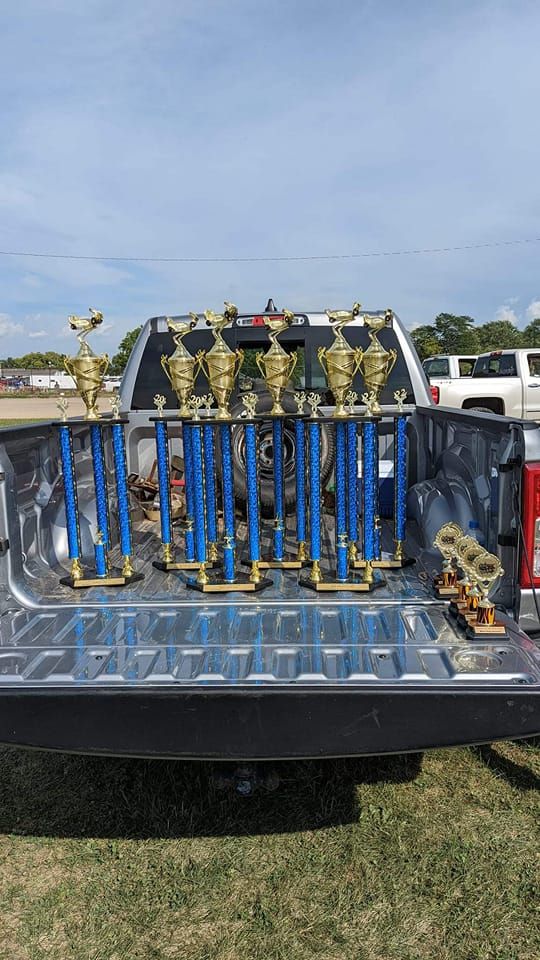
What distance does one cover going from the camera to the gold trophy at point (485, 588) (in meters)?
2.37

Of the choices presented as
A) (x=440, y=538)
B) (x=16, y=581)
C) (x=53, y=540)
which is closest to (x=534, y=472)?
(x=440, y=538)

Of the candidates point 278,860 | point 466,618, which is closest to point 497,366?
point 466,618

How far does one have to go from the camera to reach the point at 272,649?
7.64 ft

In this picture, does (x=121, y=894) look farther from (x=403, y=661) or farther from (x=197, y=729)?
(x=403, y=661)

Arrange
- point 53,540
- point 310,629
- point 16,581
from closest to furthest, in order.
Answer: point 310,629 < point 16,581 < point 53,540

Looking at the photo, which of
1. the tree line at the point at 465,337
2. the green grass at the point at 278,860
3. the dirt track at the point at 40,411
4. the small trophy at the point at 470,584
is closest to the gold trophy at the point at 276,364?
the small trophy at the point at 470,584

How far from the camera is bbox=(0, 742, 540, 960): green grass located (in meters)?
2.24

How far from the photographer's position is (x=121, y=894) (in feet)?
8.02

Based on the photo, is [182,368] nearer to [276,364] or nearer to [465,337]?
[276,364]

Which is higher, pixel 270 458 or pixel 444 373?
pixel 444 373

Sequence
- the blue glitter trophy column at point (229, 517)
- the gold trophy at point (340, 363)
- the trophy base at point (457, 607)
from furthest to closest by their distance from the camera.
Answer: the gold trophy at point (340, 363) → the blue glitter trophy column at point (229, 517) → the trophy base at point (457, 607)

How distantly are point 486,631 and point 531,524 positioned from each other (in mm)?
385

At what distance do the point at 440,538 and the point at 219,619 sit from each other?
2.94 feet

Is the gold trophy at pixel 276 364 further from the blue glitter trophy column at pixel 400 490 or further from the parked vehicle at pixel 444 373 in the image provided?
the parked vehicle at pixel 444 373
